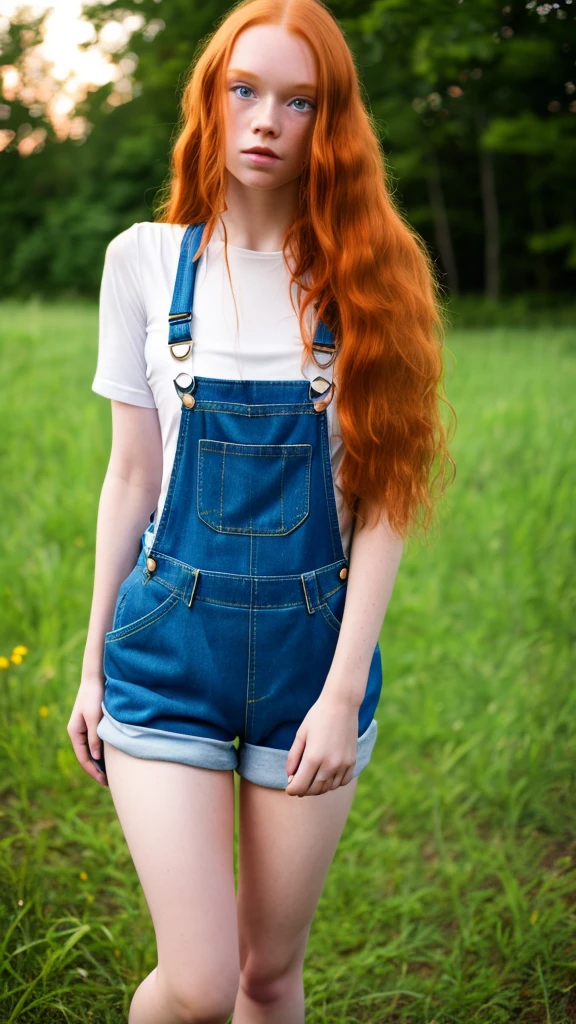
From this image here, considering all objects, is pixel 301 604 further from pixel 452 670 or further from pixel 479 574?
pixel 479 574

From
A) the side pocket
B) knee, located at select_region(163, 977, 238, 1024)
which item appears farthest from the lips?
knee, located at select_region(163, 977, 238, 1024)

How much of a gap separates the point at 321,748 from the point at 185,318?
0.80 metres

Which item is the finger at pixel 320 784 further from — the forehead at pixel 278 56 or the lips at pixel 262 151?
the forehead at pixel 278 56

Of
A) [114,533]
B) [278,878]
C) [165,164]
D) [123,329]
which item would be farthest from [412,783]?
[165,164]

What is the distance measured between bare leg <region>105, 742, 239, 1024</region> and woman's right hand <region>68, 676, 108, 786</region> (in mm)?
154

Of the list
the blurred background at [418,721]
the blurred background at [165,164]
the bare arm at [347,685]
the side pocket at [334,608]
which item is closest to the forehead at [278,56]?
the blurred background at [418,721]

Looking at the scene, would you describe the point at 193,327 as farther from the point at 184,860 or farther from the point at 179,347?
the point at 184,860

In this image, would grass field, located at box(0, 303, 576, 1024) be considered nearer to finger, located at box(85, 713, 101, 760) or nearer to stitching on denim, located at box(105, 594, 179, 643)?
finger, located at box(85, 713, 101, 760)

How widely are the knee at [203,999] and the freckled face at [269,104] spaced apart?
4.64 ft

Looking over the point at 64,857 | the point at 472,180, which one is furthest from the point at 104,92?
Answer: the point at 64,857

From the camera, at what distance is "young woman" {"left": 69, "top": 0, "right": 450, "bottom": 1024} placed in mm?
1753

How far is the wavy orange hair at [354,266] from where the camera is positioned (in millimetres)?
1778

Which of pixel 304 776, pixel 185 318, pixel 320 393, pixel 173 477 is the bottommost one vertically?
pixel 304 776

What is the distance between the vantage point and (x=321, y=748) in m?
1.73
